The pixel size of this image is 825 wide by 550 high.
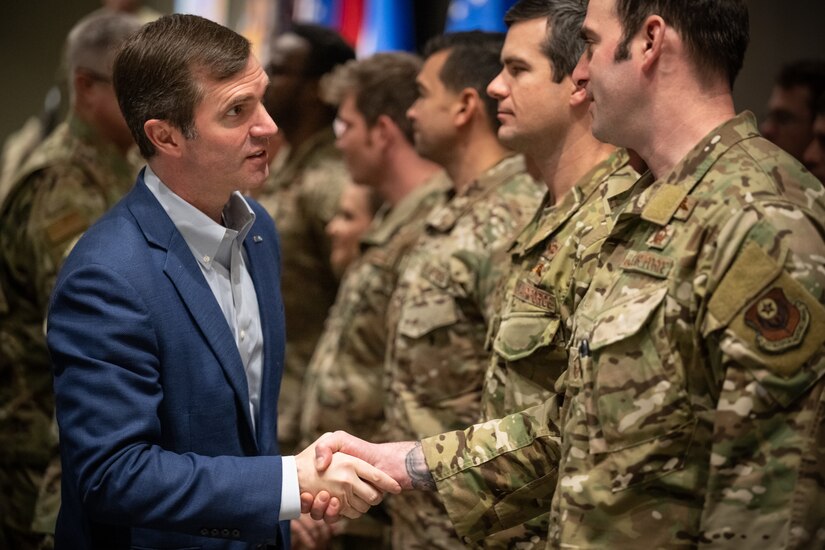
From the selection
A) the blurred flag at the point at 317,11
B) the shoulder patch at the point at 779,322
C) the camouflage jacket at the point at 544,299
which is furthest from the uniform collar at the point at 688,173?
the blurred flag at the point at 317,11

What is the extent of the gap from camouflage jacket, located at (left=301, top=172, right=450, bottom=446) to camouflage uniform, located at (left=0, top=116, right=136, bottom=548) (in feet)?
2.95

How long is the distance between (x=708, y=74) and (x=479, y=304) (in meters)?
1.42

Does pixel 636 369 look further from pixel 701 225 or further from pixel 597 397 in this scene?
pixel 701 225

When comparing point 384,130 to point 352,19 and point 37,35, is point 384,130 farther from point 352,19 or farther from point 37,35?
point 37,35

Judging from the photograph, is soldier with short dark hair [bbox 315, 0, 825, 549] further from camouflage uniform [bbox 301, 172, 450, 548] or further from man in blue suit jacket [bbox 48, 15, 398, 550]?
camouflage uniform [bbox 301, 172, 450, 548]

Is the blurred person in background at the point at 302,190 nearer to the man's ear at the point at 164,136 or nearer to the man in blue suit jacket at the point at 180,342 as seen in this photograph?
the man in blue suit jacket at the point at 180,342

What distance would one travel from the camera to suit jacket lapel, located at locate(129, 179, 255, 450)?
232 centimetres

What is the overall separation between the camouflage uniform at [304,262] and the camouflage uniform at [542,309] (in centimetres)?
240

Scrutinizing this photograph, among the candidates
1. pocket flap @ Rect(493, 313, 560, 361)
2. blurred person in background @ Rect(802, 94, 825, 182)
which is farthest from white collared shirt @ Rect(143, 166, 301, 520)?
blurred person in background @ Rect(802, 94, 825, 182)

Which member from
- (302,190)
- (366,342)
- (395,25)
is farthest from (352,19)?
(366,342)

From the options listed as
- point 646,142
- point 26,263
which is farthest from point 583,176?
point 26,263

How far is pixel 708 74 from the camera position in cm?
205

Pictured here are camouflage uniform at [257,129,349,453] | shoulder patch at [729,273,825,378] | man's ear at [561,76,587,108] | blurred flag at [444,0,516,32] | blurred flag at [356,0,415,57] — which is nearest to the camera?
shoulder patch at [729,273,825,378]

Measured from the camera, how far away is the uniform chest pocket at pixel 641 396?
1884mm
